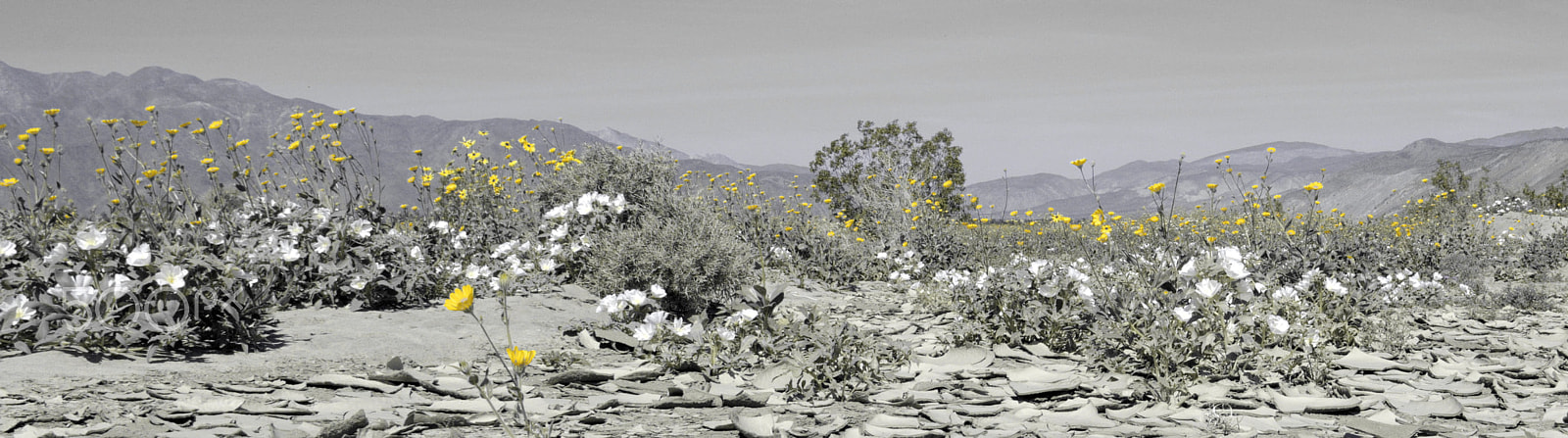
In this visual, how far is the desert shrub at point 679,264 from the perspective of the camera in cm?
490

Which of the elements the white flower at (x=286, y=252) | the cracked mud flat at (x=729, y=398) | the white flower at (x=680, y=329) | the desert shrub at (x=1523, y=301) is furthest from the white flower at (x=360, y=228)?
the desert shrub at (x=1523, y=301)

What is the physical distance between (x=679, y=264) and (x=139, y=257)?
2498 millimetres

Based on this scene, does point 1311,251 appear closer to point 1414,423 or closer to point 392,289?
point 1414,423

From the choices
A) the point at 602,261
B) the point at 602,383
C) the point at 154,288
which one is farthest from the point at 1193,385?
the point at 154,288

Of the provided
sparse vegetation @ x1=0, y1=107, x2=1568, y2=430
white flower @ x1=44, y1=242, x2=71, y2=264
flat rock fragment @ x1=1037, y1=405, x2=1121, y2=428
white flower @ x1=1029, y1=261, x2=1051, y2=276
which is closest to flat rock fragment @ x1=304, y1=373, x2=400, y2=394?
sparse vegetation @ x1=0, y1=107, x2=1568, y2=430

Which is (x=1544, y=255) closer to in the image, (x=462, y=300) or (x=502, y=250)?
(x=502, y=250)

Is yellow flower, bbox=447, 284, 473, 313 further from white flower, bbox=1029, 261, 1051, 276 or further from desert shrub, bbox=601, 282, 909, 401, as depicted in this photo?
white flower, bbox=1029, 261, 1051, 276

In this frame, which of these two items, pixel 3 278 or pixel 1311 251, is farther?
pixel 1311 251

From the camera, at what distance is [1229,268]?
10.8ft

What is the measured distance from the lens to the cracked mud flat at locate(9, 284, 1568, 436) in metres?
2.42

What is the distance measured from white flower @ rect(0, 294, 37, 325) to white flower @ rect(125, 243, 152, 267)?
336 mm

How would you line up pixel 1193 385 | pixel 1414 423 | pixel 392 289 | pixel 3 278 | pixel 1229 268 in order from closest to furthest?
pixel 1414 423 → pixel 1193 385 → pixel 1229 268 → pixel 3 278 → pixel 392 289

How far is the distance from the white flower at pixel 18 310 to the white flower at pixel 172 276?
0.41 meters

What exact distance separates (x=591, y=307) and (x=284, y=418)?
112 inches
